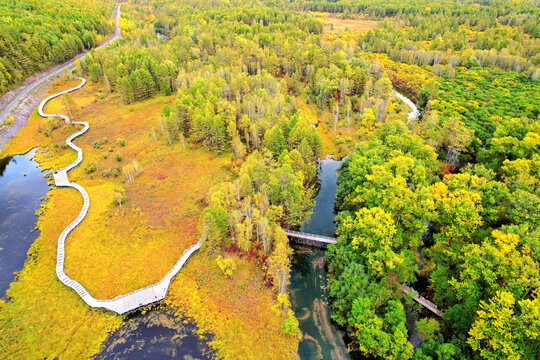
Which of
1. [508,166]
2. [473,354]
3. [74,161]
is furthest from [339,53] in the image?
[473,354]

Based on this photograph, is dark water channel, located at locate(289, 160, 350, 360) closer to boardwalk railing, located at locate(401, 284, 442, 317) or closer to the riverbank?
boardwalk railing, located at locate(401, 284, 442, 317)

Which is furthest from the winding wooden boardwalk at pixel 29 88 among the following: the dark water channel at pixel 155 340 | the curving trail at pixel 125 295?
the dark water channel at pixel 155 340

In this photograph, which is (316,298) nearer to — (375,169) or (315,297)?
(315,297)

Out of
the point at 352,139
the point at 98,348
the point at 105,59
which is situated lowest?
the point at 352,139

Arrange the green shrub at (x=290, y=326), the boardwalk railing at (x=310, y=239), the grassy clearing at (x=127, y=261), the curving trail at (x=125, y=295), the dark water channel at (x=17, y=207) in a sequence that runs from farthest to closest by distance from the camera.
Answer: the boardwalk railing at (x=310, y=239)
the dark water channel at (x=17, y=207)
the curving trail at (x=125, y=295)
the grassy clearing at (x=127, y=261)
the green shrub at (x=290, y=326)

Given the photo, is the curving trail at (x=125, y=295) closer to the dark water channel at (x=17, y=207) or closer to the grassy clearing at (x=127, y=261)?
the grassy clearing at (x=127, y=261)

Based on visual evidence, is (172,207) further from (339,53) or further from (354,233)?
(339,53)
